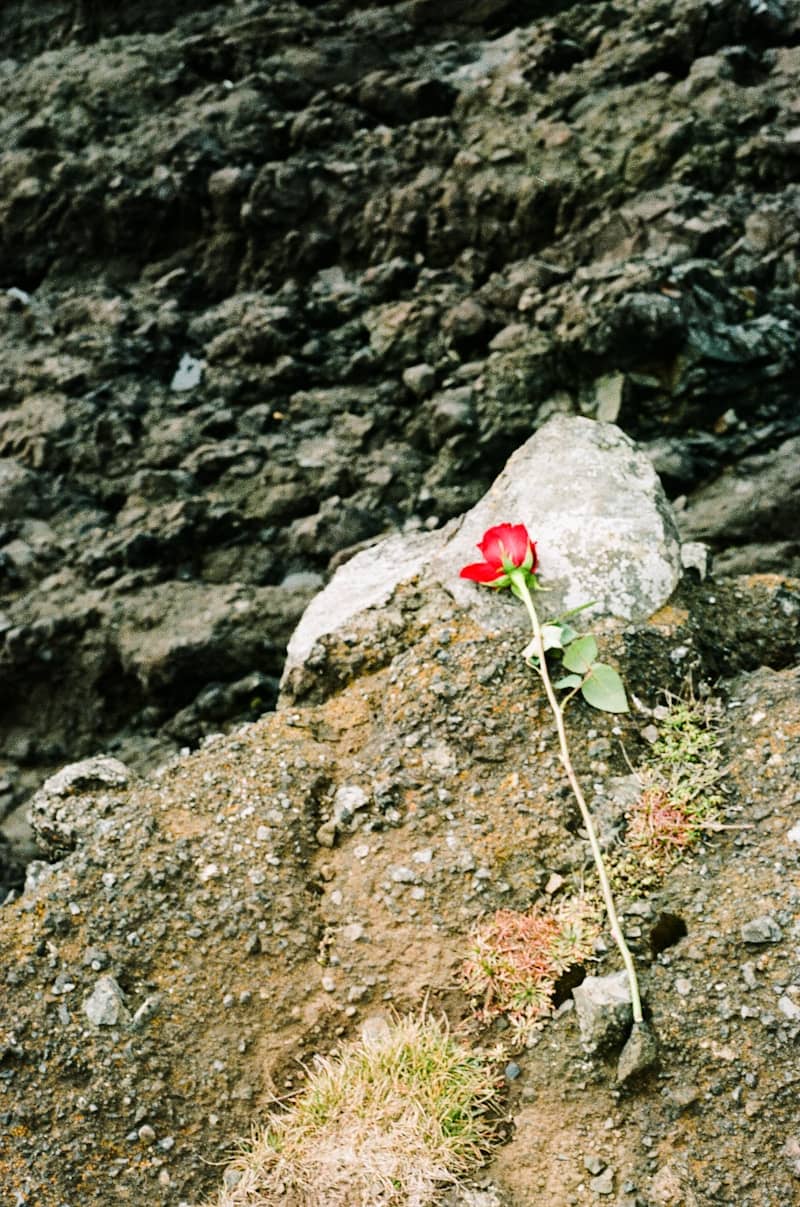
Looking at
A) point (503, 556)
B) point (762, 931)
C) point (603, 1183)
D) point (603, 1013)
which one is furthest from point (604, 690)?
point (603, 1183)

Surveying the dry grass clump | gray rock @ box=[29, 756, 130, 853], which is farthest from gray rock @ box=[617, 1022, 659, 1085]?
gray rock @ box=[29, 756, 130, 853]

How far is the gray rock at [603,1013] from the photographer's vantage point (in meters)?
2.49

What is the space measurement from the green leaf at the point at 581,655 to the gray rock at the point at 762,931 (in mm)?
826

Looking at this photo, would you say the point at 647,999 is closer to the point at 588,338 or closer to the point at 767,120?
the point at 588,338

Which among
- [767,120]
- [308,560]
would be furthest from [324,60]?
[308,560]

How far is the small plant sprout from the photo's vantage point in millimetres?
2912

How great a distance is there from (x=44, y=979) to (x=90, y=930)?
0.16 meters

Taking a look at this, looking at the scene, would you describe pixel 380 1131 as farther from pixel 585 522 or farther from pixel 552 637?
pixel 585 522

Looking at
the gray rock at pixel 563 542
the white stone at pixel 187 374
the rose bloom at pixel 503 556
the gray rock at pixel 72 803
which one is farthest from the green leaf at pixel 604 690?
the white stone at pixel 187 374

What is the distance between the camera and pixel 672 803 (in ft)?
9.33

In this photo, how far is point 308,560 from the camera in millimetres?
4965

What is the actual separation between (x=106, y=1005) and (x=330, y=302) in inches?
157

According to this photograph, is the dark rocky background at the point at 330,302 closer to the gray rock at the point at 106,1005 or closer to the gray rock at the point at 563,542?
the gray rock at the point at 563,542

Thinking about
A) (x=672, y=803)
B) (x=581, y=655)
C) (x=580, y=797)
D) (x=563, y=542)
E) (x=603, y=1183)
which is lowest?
A: (x=603, y=1183)
